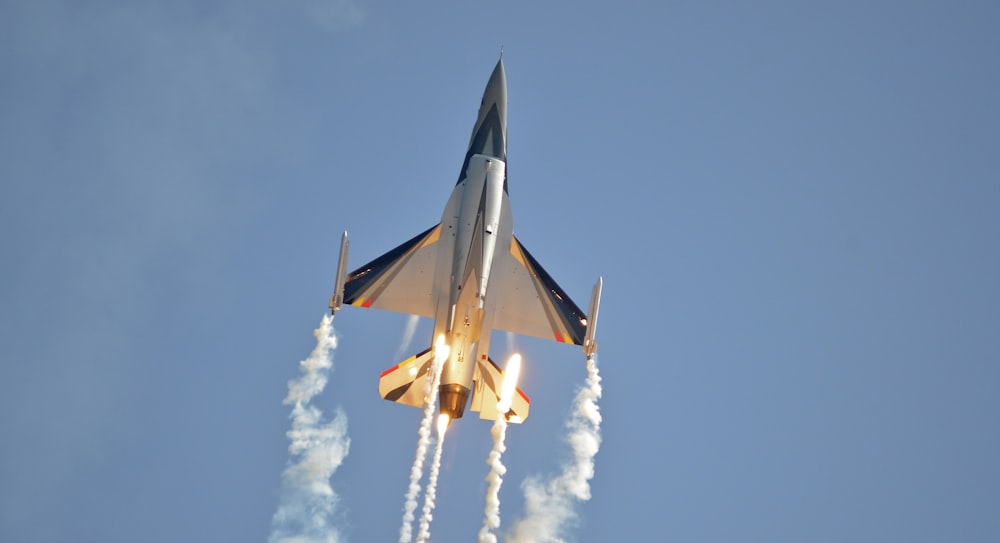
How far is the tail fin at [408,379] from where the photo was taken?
34.7 meters

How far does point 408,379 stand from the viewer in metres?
34.8

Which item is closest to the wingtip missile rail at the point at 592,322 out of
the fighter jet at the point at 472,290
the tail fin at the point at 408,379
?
the fighter jet at the point at 472,290

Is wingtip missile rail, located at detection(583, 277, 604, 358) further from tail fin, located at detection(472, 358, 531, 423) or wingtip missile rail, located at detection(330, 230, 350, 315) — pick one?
wingtip missile rail, located at detection(330, 230, 350, 315)

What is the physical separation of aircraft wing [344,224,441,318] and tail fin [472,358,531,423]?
207 centimetres

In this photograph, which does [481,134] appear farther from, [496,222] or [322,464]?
[322,464]

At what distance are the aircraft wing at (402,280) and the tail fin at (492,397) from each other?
207 cm

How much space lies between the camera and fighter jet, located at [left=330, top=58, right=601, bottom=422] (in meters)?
34.0

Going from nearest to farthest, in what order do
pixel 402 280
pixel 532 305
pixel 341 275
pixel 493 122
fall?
pixel 341 275
pixel 402 280
pixel 532 305
pixel 493 122

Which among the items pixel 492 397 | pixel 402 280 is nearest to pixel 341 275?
pixel 402 280

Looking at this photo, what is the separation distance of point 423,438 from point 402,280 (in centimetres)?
414

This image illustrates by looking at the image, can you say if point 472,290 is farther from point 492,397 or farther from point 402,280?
point 492,397

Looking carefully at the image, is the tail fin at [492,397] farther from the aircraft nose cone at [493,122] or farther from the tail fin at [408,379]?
the aircraft nose cone at [493,122]

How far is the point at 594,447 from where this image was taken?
1405 inches

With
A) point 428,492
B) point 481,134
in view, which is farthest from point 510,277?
point 428,492
